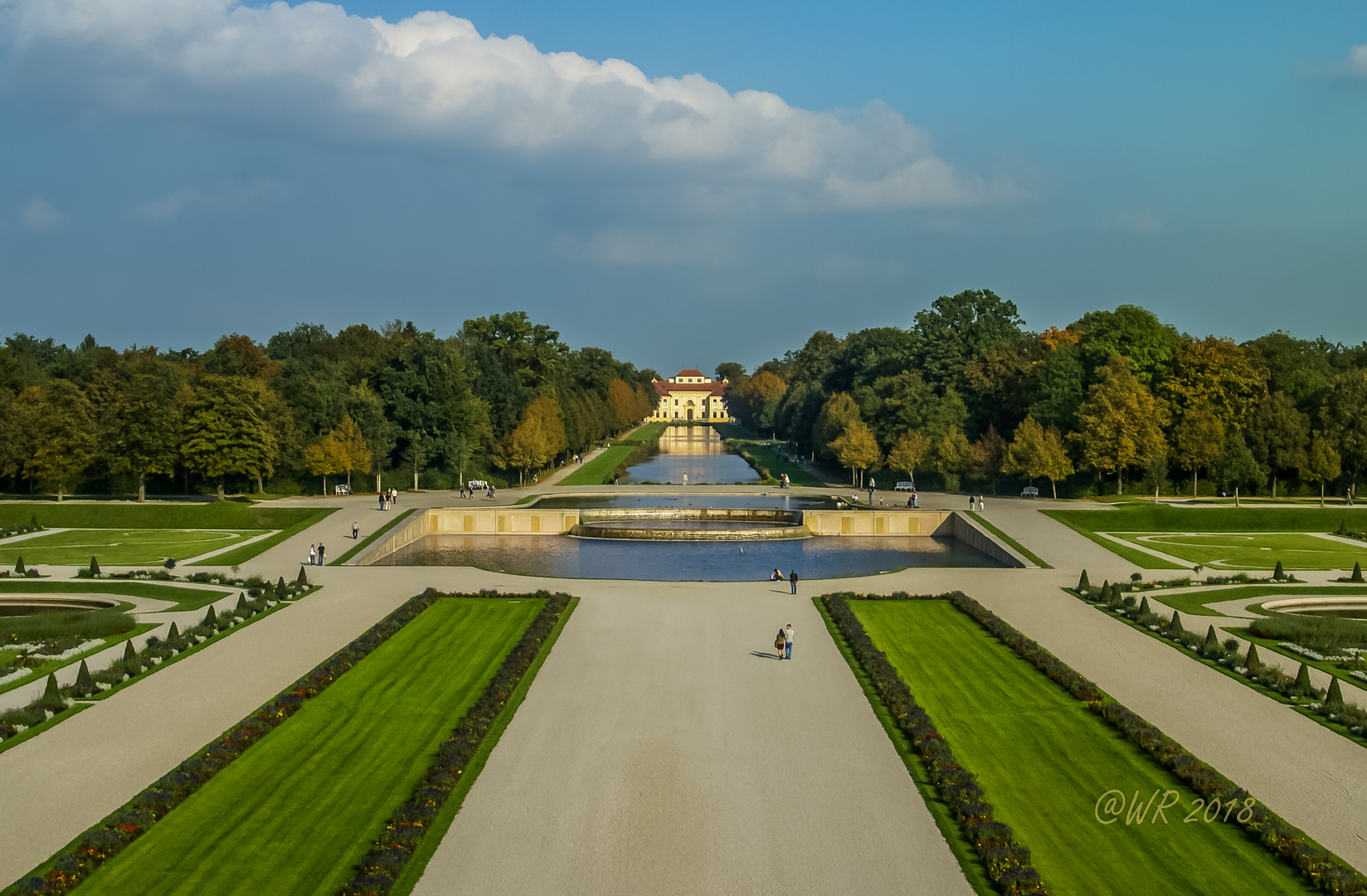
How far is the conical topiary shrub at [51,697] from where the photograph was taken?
21.3 metres

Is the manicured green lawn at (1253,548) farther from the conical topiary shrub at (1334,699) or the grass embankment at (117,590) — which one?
the grass embankment at (117,590)

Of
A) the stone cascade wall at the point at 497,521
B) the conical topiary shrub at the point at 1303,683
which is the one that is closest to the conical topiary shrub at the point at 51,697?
the conical topiary shrub at the point at 1303,683

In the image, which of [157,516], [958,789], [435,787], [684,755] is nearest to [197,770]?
[435,787]

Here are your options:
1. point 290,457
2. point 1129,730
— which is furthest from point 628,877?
point 290,457

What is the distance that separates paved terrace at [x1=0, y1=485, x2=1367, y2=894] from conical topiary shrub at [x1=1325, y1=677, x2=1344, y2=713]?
78 centimetres

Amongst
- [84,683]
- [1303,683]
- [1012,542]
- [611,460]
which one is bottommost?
[1303,683]

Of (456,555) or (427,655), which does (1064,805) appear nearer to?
(427,655)

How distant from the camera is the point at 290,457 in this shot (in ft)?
214

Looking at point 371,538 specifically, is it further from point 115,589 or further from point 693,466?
point 693,466

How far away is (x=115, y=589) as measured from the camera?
117ft

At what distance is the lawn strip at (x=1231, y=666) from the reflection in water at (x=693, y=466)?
143 ft

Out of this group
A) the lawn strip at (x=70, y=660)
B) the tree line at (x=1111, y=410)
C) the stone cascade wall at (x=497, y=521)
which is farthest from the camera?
the tree line at (x=1111, y=410)

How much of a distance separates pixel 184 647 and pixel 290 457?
133 ft

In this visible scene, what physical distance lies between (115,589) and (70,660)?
10991mm
